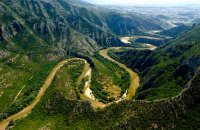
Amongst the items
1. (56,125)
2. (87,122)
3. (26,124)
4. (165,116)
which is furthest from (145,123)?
(26,124)

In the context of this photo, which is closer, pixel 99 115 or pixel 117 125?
pixel 117 125

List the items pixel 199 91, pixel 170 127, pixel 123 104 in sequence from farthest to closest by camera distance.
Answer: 1. pixel 123 104
2. pixel 199 91
3. pixel 170 127

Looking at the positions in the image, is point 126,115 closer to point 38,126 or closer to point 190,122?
point 190,122

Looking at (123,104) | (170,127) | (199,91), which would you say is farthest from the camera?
(123,104)

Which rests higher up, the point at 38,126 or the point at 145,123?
the point at 145,123

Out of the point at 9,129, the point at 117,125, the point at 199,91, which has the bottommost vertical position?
the point at 9,129

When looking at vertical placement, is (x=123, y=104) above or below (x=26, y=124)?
above

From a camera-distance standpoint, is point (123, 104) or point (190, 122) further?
point (123, 104)

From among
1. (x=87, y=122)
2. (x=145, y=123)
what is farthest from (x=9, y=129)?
(x=145, y=123)

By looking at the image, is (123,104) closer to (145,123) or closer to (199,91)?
(145,123)
